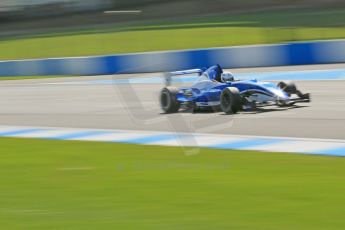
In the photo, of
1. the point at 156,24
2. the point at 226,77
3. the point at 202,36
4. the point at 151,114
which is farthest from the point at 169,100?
the point at 156,24

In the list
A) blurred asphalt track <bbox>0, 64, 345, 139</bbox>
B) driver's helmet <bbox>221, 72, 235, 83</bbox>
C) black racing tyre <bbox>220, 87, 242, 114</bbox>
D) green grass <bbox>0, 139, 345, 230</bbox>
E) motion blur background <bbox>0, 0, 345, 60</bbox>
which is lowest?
motion blur background <bbox>0, 0, 345, 60</bbox>

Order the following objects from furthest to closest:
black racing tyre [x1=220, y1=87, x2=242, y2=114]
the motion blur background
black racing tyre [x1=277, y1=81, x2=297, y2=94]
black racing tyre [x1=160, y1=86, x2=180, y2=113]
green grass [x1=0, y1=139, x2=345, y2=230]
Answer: the motion blur background, black racing tyre [x1=160, y1=86, x2=180, y2=113], black racing tyre [x1=277, y1=81, x2=297, y2=94], black racing tyre [x1=220, y1=87, x2=242, y2=114], green grass [x1=0, y1=139, x2=345, y2=230]

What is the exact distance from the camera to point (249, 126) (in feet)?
31.5

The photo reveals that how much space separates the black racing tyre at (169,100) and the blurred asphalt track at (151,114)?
119mm

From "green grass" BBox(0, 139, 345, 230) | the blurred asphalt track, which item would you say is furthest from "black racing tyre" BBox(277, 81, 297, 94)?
"green grass" BBox(0, 139, 345, 230)

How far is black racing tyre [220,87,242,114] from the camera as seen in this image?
33.9 feet

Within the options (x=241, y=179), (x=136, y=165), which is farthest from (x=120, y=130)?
(x=241, y=179)

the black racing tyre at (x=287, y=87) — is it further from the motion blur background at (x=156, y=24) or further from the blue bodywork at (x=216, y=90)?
the motion blur background at (x=156, y=24)

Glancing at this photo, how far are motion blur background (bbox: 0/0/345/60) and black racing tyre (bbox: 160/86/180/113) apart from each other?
7.36m

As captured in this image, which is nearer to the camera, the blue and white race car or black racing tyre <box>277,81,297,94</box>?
the blue and white race car

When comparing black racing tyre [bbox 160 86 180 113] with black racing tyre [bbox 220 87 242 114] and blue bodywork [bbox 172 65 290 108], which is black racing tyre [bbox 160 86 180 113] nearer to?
blue bodywork [bbox 172 65 290 108]

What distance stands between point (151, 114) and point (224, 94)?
155cm

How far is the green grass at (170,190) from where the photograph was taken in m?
4.90

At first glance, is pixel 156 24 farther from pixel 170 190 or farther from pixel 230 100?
pixel 170 190
